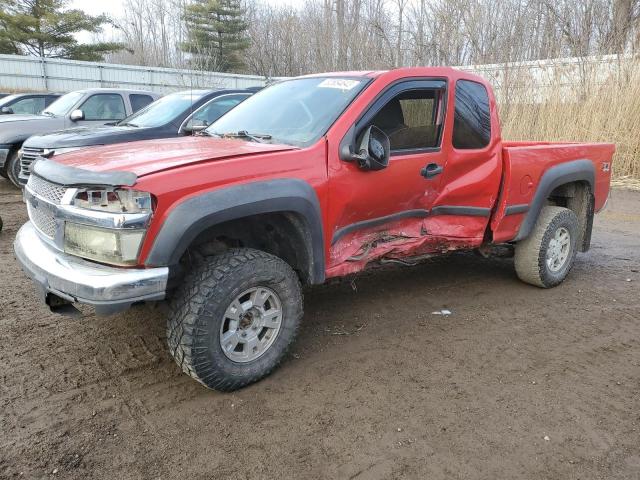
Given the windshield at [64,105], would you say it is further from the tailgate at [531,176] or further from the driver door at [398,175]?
the tailgate at [531,176]

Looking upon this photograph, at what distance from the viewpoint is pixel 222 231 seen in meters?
3.07

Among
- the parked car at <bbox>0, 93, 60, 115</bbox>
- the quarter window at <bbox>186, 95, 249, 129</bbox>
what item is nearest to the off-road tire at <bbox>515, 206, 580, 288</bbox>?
the quarter window at <bbox>186, 95, 249, 129</bbox>

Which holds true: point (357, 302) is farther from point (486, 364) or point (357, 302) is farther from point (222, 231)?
point (222, 231)

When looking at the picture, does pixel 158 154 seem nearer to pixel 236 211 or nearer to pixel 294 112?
pixel 236 211

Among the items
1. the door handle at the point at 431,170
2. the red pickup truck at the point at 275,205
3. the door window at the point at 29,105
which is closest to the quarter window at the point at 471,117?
the red pickup truck at the point at 275,205

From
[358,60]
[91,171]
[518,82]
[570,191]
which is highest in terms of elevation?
[358,60]

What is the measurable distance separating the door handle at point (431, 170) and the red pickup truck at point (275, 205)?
0.07 ft

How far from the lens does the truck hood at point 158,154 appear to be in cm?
281

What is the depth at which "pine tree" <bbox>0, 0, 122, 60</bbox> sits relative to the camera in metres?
28.6

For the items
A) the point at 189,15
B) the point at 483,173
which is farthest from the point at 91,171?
the point at 189,15

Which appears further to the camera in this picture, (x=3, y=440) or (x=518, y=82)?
Answer: (x=518, y=82)

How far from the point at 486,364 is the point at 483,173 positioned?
5.28 ft

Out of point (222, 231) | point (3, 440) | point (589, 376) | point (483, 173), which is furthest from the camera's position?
point (483, 173)

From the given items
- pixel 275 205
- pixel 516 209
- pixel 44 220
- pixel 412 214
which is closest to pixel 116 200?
pixel 44 220
